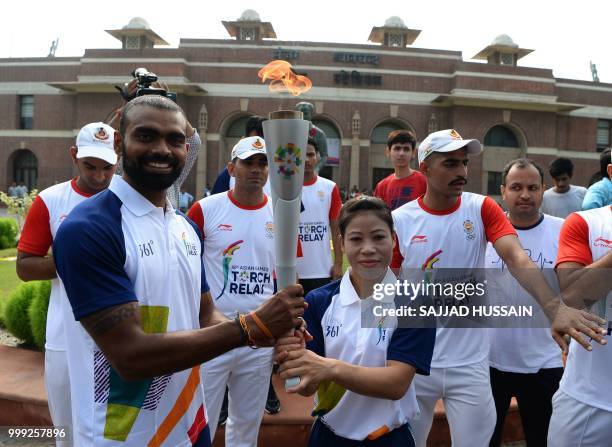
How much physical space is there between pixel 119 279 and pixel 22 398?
126 inches

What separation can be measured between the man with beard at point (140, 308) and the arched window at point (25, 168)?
35.1 meters

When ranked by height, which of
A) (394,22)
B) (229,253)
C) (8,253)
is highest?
(394,22)

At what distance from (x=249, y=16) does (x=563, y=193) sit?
28359mm

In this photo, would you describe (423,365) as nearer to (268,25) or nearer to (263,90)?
(263,90)

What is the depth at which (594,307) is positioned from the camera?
2.54 meters

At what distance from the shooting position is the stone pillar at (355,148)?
29359 millimetres

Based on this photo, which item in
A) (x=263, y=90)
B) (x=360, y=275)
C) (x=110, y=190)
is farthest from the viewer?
(x=263, y=90)

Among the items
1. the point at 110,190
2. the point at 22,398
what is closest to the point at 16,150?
A: the point at 22,398

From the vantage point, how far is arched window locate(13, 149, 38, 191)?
108 ft

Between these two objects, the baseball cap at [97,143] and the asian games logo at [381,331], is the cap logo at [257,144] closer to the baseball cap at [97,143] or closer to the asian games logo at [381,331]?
the baseball cap at [97,143]

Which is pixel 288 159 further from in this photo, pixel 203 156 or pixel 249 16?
pixel 249 16

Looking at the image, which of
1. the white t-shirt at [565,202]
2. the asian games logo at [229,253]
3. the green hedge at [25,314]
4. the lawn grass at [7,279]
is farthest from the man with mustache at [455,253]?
the lawn grass at [7,279]

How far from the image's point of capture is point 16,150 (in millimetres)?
32875

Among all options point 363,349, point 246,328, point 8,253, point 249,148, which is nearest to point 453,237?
point 363,349
